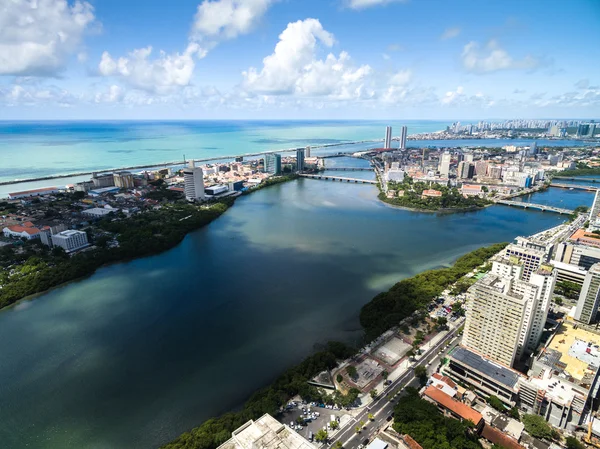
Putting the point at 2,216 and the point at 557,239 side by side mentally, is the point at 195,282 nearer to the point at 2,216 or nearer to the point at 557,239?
the point at 2,216

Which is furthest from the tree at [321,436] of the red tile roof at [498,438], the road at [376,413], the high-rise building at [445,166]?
the high-rise building at [445,166]

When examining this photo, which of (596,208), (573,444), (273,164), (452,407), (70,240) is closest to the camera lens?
(573,444)

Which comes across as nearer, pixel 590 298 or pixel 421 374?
pixel 421 374

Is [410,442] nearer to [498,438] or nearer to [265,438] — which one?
[498,438]

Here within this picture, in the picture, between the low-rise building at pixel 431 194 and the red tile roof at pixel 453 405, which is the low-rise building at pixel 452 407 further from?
the low-rise building at pixel 431 194

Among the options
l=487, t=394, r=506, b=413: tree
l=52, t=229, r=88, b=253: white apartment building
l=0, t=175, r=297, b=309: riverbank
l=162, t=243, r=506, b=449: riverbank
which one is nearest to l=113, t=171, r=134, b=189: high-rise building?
l=0, t=175, r=297, b=309: riverbank

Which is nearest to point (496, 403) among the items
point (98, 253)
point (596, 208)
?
point (98, 253)
